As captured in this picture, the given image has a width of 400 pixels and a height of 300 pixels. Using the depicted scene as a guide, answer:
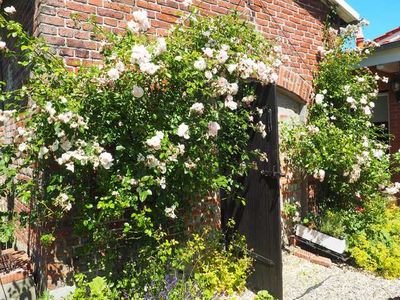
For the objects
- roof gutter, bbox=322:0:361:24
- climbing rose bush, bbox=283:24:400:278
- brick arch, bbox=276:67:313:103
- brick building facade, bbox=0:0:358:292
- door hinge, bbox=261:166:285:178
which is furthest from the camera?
roof gutter, bbox=322:0:361:24

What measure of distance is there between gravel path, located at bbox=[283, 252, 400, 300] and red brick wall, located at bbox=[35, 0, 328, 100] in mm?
2579

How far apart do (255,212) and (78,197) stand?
83.8 inches

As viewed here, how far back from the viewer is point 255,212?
171 inches

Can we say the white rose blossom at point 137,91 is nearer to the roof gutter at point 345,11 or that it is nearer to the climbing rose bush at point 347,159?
the climbing rose bush at point 347,159

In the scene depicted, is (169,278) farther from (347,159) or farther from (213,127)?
(347,159)

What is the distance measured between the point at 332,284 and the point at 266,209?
1251 millimetres

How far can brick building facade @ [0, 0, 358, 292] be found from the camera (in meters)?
3.33

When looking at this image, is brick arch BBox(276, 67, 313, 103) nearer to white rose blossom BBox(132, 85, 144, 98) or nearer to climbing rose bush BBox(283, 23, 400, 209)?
climbing rose bush BBox(283, 23, 400, 209)

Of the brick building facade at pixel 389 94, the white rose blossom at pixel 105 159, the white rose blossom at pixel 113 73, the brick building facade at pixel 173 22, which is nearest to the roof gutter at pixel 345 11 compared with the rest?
the brick building facade at pixel 173 22

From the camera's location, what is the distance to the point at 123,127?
3.11 metres

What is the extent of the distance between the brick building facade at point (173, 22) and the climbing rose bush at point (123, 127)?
0.74ft

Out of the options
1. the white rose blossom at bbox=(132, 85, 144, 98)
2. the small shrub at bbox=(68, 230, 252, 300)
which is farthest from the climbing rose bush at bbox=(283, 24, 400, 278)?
the white rose blossom at bbox=(132, 85, 144, 98)

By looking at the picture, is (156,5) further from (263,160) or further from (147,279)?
(147,279)

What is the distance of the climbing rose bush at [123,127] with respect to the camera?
287 centimetres
